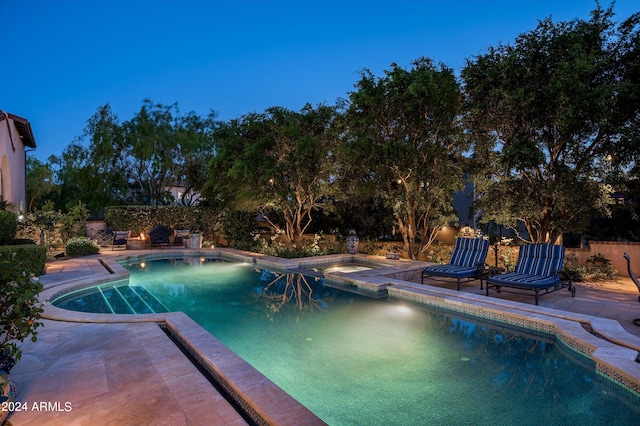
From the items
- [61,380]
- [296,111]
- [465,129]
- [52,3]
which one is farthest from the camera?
[52,3]

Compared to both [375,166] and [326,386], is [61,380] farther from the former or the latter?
[375,166]

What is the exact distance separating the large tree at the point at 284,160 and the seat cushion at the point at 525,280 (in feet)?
25.0

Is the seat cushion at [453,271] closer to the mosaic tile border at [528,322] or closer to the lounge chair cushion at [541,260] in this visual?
the mosaic tile border at [528,322]

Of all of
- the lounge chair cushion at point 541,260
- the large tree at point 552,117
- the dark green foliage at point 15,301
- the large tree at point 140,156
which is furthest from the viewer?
the large tree at point 140,156

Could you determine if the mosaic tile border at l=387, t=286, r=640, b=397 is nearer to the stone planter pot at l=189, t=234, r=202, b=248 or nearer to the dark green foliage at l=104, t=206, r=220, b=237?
the stone planter pot at l=189, t=234, r=202, b=248

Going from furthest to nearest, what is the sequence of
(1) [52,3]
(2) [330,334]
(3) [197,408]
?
1. (1) [52,3]
2. (2) [330,334]
3. (3) [197,408]

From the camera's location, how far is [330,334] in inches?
227

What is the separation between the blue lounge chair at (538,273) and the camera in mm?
6781

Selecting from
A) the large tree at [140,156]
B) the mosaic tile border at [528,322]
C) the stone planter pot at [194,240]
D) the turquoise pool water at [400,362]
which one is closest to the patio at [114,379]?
the mosaic tile border at [528,322]

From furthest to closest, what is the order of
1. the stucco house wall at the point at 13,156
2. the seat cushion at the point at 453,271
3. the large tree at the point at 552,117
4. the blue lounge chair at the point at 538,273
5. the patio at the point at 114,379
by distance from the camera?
the stucco house wall at the point at 13,156, the large tree at the point at 552,117, the seat cushion at the point at 453,271, the blue lounge chair at the point at 538,273, the patio at the point at 114,379

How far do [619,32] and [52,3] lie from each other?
38.2m

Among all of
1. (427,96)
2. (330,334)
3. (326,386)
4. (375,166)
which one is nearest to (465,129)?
(427,96)

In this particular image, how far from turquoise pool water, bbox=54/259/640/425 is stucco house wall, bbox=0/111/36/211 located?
9104mm

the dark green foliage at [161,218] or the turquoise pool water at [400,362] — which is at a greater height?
the dark green foliage at [161,218]
